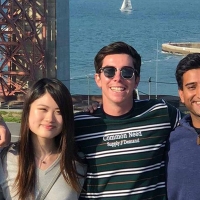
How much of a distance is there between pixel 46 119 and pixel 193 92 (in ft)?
3.26

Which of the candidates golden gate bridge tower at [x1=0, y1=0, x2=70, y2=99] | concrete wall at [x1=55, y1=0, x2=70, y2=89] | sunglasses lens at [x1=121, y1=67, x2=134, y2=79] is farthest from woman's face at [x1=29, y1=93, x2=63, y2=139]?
concrete wall at [x1=55, y1=0, x2=70, y2=89]

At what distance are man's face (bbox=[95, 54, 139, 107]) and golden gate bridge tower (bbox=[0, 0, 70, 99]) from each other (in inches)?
738

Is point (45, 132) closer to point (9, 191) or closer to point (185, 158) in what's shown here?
point (9, 191)

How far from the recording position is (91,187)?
3.76 metres

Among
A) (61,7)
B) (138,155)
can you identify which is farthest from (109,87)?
(61,7)

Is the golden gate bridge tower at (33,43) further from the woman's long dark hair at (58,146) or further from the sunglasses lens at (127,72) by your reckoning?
the woman's long dark hair at (58,146)

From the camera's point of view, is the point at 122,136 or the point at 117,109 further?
the point at 117,109

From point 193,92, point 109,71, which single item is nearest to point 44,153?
point 109,71

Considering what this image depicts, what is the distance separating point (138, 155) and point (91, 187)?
0.39 m

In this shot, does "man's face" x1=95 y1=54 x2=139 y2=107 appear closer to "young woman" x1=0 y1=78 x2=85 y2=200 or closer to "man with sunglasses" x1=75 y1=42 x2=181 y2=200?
"man with sunglasses" x1=75 y1=42 x2=181 y2=200

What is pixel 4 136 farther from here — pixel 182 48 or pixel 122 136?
pixel 182 48

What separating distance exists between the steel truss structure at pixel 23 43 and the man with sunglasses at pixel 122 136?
1855cm

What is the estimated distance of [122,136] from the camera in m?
3.76

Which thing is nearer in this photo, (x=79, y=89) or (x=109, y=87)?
(x=109, y=87)
